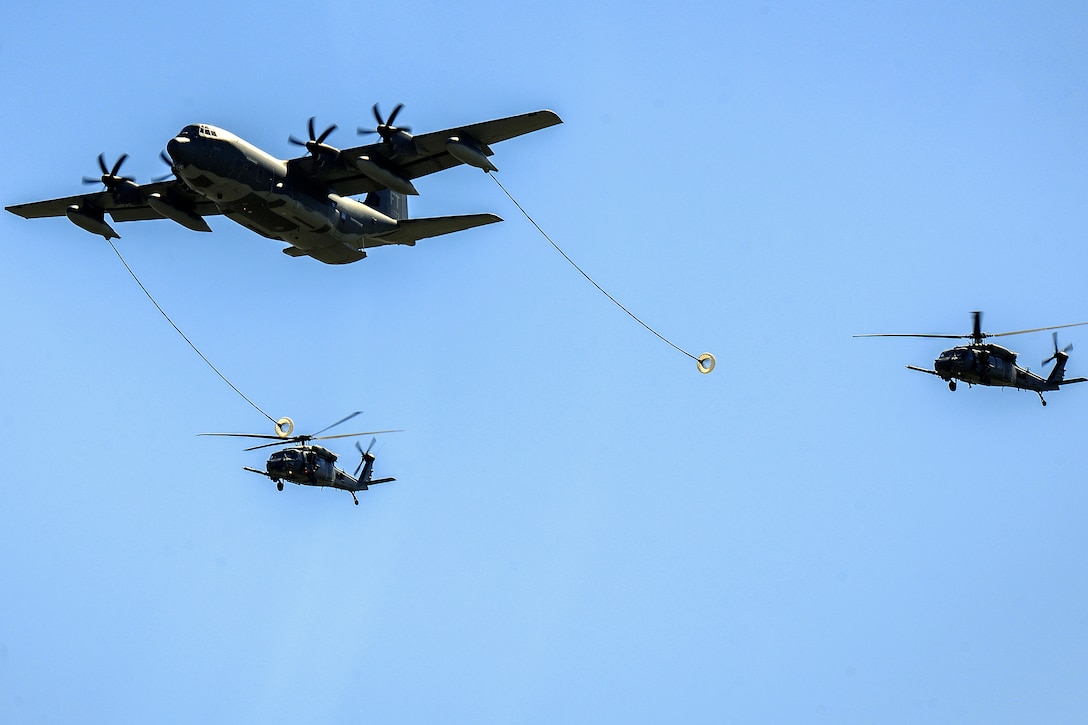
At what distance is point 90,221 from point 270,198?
9.20 meters

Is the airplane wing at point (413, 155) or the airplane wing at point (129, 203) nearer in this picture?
the airplane wing at point (413, 155)

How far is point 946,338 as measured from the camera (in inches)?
2116

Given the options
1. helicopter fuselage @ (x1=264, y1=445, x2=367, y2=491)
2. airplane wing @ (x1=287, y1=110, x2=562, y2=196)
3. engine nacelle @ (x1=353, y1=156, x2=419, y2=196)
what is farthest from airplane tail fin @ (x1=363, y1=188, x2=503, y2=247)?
helicopter fuselage @ (x1=264, y1=445, x2=367, y2=491)

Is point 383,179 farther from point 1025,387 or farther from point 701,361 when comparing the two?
point 1025,387

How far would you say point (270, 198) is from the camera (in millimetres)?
42750

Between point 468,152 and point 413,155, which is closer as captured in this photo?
point 468,152

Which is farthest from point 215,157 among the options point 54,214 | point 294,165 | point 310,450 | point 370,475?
point 370,475

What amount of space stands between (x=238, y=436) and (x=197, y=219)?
1046cm

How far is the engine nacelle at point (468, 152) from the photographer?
40062 millimetres

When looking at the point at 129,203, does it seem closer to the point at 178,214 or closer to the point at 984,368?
the point at 178,214

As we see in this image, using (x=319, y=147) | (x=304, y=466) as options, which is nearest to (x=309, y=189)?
(x=319, y=147)

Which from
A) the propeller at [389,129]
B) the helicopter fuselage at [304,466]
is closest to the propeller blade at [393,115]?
the propeller at [389,129]

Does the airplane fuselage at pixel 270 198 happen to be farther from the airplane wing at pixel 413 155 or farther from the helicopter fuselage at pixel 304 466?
the helicopter fuselage at pixel 304 466

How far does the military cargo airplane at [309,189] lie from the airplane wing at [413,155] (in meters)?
0.03
